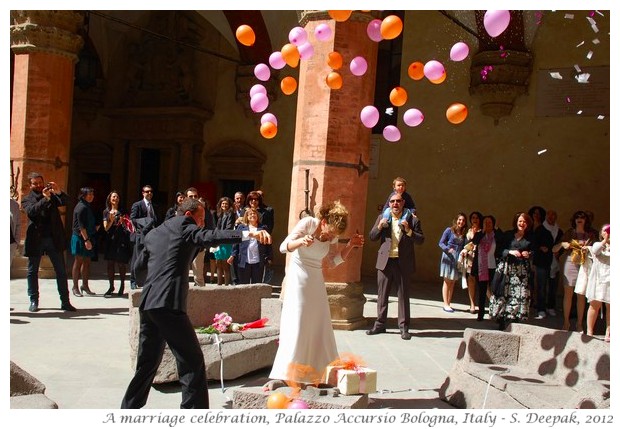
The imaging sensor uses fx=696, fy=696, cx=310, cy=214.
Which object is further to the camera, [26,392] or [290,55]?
[290,55]

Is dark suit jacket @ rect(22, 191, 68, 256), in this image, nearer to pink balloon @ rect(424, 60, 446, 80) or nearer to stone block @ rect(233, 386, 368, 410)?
stone block @ rect(233, 386, 368, 410)

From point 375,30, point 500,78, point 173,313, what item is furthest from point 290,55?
point 500,78

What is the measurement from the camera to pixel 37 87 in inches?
464

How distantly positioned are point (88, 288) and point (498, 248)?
20.4 feet

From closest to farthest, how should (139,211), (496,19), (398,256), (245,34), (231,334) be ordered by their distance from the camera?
(496,19)
(231,334)
(245,34)
(398,256)
(139,211)

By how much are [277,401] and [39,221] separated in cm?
563

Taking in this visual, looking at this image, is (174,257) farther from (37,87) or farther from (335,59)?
(37,87)

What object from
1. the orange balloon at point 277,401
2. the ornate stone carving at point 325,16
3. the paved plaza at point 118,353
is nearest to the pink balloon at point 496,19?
the ornate stone carving at point 325,16

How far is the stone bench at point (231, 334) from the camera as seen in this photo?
5.95m

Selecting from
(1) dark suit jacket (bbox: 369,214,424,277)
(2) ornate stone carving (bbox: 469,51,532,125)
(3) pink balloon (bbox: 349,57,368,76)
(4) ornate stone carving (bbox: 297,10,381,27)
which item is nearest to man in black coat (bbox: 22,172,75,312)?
(4) ornate stone carving (bbox: 297,10,381,27)

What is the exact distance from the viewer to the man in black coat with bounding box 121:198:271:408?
480cm

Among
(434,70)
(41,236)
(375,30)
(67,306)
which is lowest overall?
(67,306)
